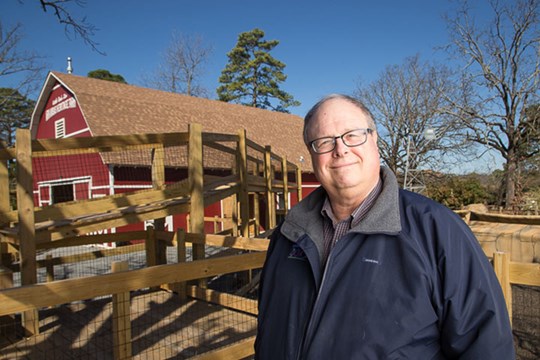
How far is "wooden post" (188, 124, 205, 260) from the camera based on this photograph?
17.4ft

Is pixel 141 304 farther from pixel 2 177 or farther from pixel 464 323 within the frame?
pixel 464 323

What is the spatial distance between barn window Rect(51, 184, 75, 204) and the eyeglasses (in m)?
16.6

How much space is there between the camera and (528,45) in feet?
71.8

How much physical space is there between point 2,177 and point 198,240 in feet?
7.47

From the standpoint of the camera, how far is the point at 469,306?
1.26 meters

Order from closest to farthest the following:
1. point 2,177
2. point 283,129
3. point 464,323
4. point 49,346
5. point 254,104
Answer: point 464,323 < point 49,346 < point 2,177 < point 283,129 < point 254,104

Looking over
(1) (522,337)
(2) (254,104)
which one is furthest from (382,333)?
(2) (254,104)

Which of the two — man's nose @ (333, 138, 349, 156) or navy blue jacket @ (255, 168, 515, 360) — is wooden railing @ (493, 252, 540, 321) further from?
man's nose @ (333, 138, 349, 156)

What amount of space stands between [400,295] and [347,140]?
2.07 feet

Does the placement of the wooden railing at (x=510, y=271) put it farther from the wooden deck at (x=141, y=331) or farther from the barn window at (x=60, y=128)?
the barn window at (x=60, y=128)

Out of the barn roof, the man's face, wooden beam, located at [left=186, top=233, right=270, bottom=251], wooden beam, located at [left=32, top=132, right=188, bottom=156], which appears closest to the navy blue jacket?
the man's face

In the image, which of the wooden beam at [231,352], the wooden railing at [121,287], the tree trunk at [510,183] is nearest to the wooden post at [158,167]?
the wooden railing at [121,287]

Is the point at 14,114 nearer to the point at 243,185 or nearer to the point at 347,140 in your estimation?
the point at 243,185

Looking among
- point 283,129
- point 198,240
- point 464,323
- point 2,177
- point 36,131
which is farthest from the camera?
point 283,129
